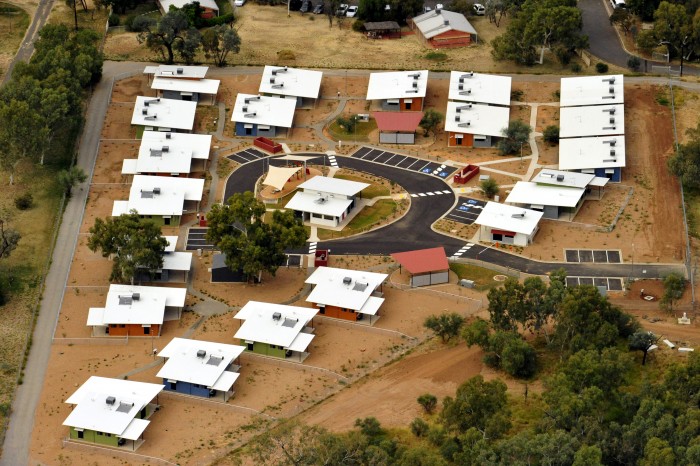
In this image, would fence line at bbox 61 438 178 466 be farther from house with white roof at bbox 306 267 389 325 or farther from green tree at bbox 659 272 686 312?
green tree at bbox 659 272 686 312

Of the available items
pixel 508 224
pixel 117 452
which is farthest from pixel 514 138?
pixel 117 452

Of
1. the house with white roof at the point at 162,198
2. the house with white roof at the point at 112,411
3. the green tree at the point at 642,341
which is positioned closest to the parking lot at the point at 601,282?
the green tree at the point at 642,341

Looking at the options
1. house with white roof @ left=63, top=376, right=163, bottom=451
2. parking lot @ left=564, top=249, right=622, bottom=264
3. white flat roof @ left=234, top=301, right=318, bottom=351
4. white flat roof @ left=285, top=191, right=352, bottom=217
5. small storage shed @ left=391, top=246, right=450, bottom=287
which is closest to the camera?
house with white roof @ left=63, top=376, right=163, bottom=451

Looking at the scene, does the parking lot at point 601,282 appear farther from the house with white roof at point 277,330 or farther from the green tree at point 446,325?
the house with white roof at point 277,330

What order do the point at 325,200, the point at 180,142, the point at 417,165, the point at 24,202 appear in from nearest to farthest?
1. the point at 24,202
2. the point at 325,200
3. the point at 417,165
4. the point at 180,142

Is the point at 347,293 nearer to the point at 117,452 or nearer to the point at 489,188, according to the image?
the point at 489,188

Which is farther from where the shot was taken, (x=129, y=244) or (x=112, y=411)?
(x=129, y=244)

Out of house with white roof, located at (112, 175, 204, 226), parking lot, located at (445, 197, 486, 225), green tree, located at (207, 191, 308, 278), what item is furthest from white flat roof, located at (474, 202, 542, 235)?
house with white roof, located at (112, 175, 204, 226)
